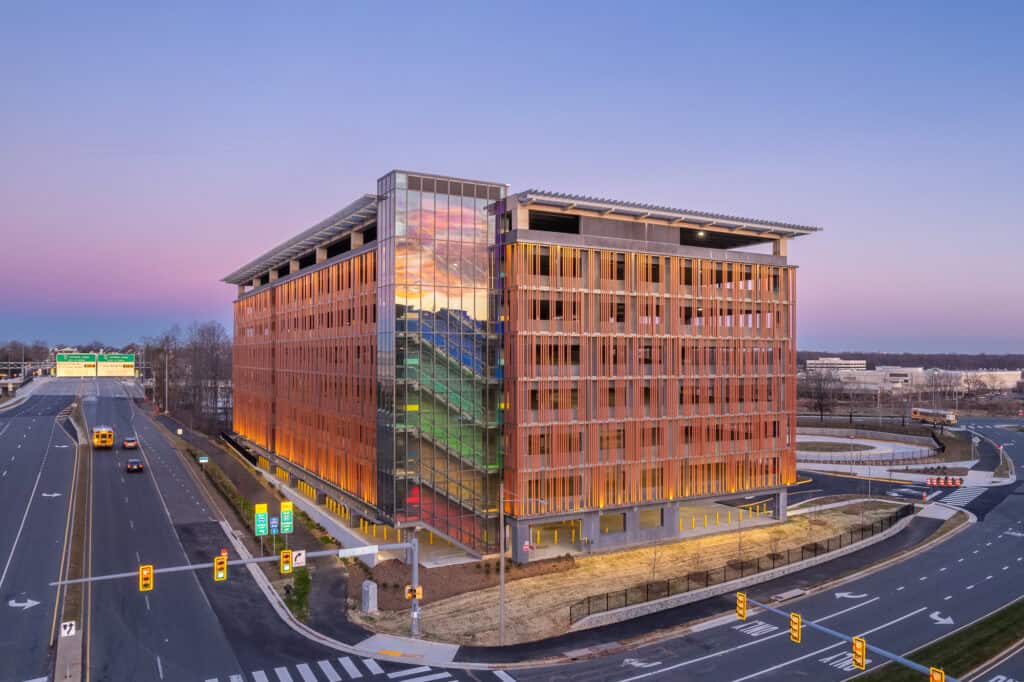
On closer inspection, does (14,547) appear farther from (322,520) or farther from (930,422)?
(930,422)

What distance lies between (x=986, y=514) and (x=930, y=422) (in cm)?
7999

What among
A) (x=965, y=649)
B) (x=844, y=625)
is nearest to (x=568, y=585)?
(x=844, y=625)

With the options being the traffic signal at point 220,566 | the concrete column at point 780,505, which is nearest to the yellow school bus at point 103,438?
the traffic signal at point 220,566

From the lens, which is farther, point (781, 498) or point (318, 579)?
point (781, 498)

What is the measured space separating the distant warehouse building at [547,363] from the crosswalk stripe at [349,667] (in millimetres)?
14408

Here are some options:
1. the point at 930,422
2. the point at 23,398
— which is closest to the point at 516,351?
the point at 930,422

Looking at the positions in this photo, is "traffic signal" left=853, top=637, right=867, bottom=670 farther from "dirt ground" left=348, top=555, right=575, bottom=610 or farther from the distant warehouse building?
the distant warehouse building

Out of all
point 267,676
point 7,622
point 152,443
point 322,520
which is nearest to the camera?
point 267,676

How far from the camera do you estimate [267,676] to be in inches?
1168

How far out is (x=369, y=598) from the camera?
124ft

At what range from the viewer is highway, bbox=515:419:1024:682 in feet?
101

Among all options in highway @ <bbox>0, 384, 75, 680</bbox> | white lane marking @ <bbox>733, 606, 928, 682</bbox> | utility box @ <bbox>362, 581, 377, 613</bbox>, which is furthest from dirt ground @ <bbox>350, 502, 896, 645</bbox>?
highway @ <bbox>0, 384, 75, 680</bbox>

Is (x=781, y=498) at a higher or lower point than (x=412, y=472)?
lower

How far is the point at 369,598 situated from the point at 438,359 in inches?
637
